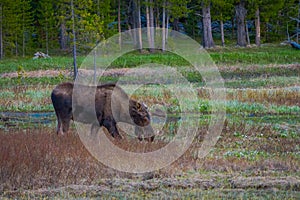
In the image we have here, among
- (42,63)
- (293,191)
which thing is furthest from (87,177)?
(42,63)

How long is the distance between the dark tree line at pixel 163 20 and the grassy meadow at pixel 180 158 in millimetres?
19389

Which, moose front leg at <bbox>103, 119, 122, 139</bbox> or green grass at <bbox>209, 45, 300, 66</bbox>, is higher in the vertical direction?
green grass at <bbox>209, 45, 300, 66</bbox>

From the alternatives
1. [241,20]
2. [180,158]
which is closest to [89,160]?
[180,158]

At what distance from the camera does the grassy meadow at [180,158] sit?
9734 millimetres

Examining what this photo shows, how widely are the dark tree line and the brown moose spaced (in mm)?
25151

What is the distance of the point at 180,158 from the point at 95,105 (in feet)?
12.6

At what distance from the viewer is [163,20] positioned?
48.7 meters

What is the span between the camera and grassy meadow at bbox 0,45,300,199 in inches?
383

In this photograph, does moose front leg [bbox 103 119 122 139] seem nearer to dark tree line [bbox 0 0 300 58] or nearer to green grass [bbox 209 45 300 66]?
dark tree line [bbox 0 0 300 58]

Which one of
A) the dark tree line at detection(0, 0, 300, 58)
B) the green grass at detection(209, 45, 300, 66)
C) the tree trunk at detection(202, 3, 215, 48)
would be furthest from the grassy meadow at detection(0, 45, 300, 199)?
the tree trunk at detection(202, 3, 215, 48)

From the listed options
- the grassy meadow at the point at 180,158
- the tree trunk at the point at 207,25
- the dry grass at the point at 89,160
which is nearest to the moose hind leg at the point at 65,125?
the grassy meadow at the point at 180,158

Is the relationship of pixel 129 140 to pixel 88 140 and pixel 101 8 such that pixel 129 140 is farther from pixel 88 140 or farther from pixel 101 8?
pixel 101 8

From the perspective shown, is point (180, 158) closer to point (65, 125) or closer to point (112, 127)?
point (112, 127)

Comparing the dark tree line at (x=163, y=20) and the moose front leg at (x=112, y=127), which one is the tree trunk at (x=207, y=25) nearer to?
the dark tree line at (x=163, y=20)
